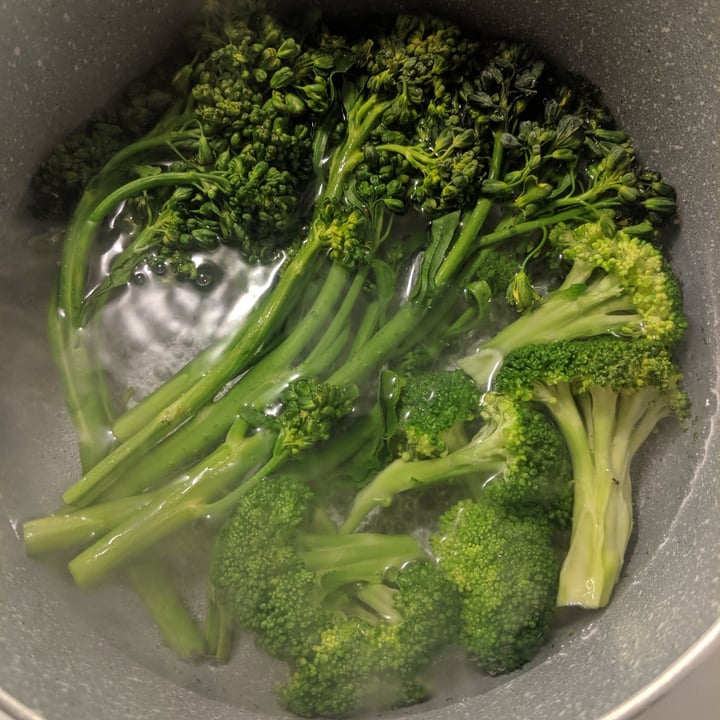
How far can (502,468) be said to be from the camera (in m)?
1.26

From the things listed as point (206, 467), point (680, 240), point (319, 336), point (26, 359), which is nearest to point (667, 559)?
point (680, 240)

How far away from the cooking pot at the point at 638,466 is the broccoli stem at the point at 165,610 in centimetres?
3

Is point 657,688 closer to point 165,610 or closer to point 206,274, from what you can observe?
point 165,610

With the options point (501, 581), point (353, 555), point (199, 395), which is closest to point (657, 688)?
point (501, 581)

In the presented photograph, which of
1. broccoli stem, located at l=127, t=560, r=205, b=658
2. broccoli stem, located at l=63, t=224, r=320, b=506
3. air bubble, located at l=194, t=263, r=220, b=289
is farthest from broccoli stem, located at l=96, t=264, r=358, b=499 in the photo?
air bubble, located at l=194, t=263, r=220, b=289

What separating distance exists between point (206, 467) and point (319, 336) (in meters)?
0.33

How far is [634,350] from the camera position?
125 cm

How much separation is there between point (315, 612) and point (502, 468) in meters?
0.42

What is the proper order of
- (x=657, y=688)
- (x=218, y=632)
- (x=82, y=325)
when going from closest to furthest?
(x=657, y=688), (x=218, y=632), (x=82, y=325)

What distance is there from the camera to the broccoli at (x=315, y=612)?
1.19 m

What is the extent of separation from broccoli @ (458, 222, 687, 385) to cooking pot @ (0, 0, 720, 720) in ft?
0.50

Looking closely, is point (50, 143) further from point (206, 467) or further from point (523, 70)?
point (523, 70)

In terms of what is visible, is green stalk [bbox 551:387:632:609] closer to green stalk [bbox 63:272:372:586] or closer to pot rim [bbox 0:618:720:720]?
pot rim [bbox 0:618:720:720]

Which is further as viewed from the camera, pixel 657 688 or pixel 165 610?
pixel 165 610
